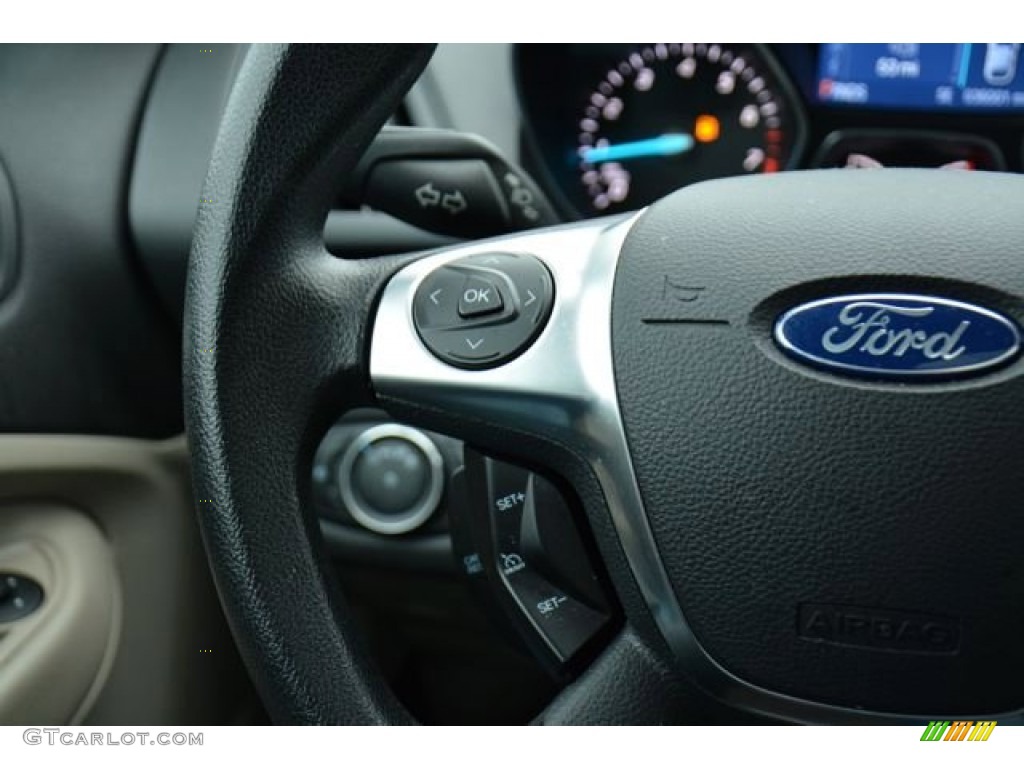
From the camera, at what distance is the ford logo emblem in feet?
1.77

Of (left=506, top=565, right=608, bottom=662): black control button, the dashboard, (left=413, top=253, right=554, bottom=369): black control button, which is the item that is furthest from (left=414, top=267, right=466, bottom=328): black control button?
the dashboard

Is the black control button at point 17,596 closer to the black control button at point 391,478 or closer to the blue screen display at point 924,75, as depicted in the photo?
the black control button at point 391,478

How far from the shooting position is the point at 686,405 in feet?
1.86

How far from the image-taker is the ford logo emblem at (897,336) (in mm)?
541

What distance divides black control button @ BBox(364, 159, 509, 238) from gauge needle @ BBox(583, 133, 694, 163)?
667mm

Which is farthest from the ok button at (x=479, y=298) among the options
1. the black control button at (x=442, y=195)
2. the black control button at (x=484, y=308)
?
the black control button at (x=442, y=195)

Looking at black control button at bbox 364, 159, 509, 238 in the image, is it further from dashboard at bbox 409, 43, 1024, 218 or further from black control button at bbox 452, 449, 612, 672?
dashboard at bbox 409, 43, 1024, 218

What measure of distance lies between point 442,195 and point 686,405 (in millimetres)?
377

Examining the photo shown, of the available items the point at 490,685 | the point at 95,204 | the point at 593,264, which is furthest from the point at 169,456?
the point at 593,264

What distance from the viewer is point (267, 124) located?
604mm
